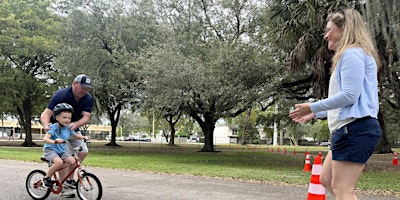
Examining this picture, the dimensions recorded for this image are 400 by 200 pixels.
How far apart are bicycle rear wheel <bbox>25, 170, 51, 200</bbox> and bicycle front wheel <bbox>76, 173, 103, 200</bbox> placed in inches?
24.6

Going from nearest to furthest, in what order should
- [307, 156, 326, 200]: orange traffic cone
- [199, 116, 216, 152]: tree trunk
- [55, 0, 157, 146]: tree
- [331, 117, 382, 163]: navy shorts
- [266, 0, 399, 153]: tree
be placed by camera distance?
1. [331, 117, 382, 163]: navy shorts
2. [307, 156, 326, 200]: orange traffic cone
3. [266, 0, 399, 153]: tree
4. [55, 0, 157, 146]: tree
5. [199, 116, 216, 152]: tree trunk

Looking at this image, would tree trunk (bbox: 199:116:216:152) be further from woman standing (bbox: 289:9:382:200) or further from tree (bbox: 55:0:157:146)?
woman standing (bbox: 289:9:382:200)

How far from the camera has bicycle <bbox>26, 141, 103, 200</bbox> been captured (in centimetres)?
553

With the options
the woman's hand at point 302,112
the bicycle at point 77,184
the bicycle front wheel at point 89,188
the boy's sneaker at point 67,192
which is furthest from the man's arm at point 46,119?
the woman's hand at point 302,112

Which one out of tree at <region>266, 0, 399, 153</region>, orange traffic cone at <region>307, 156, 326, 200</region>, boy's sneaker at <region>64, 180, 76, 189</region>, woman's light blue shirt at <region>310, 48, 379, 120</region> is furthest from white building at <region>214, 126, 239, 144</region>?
woman's light blue shirt at <region>310, 48, 379, 120</region>

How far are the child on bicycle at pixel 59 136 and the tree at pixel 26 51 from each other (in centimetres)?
2299

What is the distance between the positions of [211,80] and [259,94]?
206 cm

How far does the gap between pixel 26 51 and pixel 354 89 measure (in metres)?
29.1

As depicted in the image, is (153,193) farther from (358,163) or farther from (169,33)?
(169,33)

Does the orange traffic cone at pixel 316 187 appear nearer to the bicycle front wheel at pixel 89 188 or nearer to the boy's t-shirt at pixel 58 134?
the bicycle front wheel at pixel 89 188

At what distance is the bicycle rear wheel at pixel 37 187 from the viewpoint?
19.4 ft

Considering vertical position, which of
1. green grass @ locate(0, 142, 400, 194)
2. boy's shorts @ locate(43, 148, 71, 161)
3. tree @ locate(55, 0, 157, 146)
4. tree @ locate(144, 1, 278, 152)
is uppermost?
tree @ locate(55, 0, 157, 146)

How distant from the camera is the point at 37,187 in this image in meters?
5.96

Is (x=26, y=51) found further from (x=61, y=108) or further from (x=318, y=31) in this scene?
(x=61, y=108)
